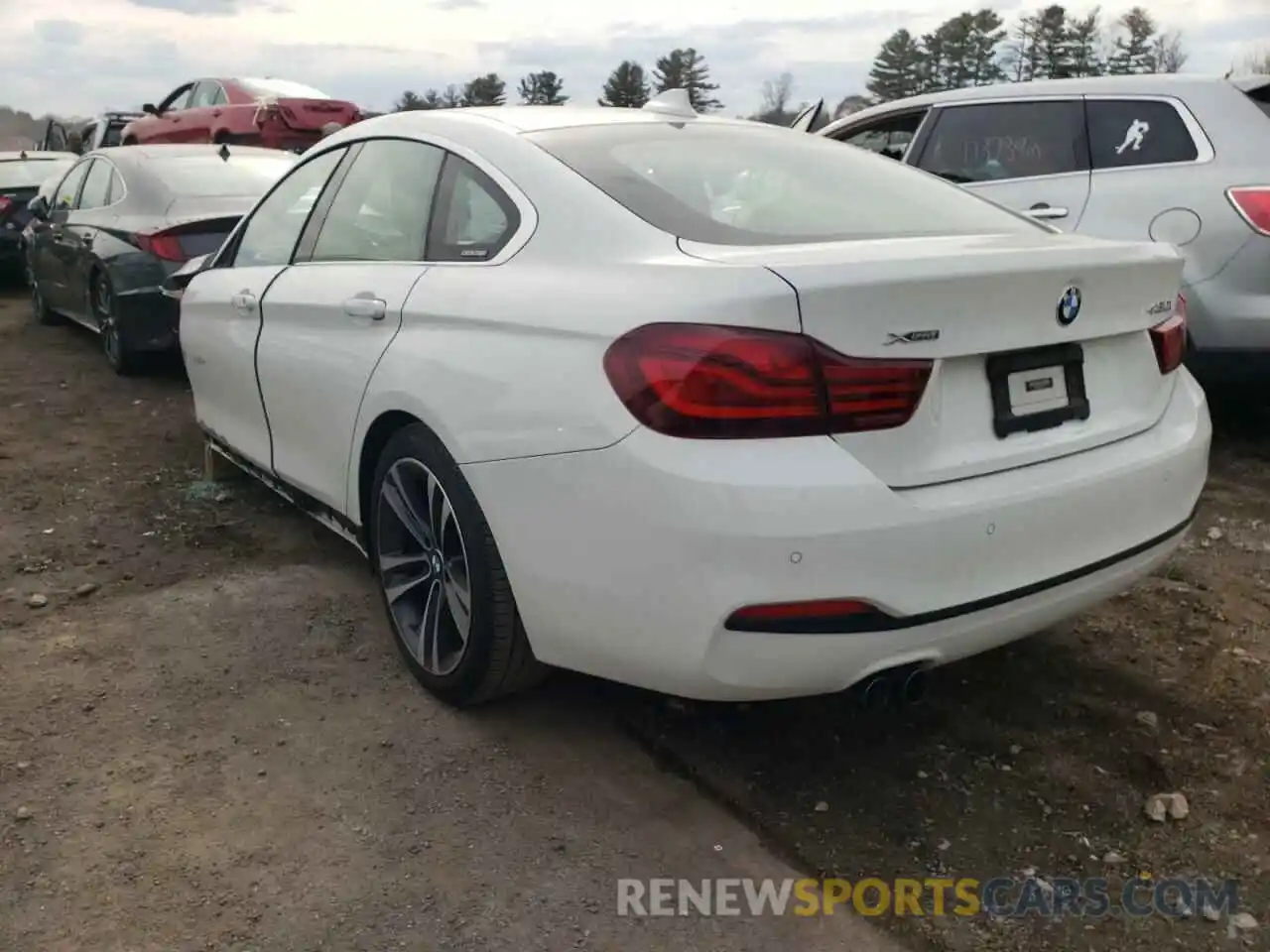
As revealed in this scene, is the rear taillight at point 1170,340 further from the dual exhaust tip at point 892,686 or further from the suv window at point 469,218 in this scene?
the suv window at point 469,218

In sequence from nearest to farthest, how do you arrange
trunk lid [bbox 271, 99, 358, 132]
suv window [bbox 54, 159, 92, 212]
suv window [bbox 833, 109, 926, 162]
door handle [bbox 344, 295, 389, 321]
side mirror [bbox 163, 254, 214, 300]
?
door handle [bbox 344, 295, 389, 321], side mirror [bbox 163, 254, 214, 300], suv window [bbox 833, 109, 926, 162], suv window [bbox 54, 159, 92, 212], trunk lid [bbox 271, 99, 358, 132]

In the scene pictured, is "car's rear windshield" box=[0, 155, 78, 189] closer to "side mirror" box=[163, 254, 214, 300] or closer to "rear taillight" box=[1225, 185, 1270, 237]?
"side mirror" box=[163, 254, 214, 300]

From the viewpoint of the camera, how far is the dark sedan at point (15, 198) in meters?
11.2

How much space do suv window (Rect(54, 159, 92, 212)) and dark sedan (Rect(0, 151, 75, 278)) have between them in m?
2.81

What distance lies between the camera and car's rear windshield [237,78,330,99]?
12.7 meters

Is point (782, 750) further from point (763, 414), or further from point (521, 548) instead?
point (763, 414)

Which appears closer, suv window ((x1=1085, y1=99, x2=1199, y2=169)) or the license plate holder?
the license plate holder

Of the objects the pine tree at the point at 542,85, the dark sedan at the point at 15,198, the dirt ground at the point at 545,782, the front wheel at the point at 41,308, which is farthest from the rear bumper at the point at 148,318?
the pine tree at the point at 542,85

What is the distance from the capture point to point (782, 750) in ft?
9.39

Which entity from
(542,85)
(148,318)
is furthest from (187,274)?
(542,85)

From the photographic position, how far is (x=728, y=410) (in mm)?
2188

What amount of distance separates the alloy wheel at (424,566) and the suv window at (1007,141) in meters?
4.00

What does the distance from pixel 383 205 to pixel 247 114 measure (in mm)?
9940

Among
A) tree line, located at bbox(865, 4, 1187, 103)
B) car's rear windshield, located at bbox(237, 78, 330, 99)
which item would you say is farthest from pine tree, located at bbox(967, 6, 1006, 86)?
car's rear windshield, located at bbox(237, 78, 330, 99)
